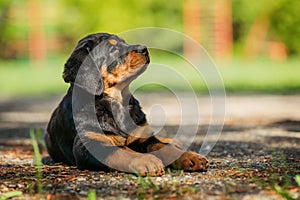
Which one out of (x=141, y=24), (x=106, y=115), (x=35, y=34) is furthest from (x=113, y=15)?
(x=106, y=115)

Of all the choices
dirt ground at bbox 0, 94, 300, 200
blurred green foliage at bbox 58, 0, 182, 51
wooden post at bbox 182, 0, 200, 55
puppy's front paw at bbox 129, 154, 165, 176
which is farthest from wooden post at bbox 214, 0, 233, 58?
puppy's front paw at bbox 129, 154, 165, 176

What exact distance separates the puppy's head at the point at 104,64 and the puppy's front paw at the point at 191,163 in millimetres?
676

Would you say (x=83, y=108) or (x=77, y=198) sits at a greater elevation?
(x=83, y=108)

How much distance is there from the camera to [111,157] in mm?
3828

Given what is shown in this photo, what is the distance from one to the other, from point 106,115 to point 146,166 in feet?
2.27

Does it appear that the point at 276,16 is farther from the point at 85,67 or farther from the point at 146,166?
the point at 146,166

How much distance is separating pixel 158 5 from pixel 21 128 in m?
24.5

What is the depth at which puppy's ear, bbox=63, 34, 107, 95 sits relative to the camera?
4281 mm

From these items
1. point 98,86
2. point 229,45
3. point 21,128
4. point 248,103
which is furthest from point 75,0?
point 98,86

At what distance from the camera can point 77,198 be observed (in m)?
3.24

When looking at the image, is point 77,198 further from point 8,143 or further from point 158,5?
point 158,5

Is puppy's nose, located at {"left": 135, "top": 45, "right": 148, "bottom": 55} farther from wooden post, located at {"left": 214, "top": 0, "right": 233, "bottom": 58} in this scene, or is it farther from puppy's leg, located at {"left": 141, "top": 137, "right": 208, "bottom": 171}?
wooden post, located at {"left": 214, "top": 0, "right": 233, "bottom": 58}

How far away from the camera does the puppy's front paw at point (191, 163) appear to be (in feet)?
12.9

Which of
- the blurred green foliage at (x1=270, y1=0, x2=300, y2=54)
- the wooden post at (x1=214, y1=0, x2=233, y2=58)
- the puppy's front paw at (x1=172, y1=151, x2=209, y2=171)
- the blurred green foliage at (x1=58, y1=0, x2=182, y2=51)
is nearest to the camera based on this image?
the puppy's front paw at (x1=172, y1=151, x2=209, y2=171)
